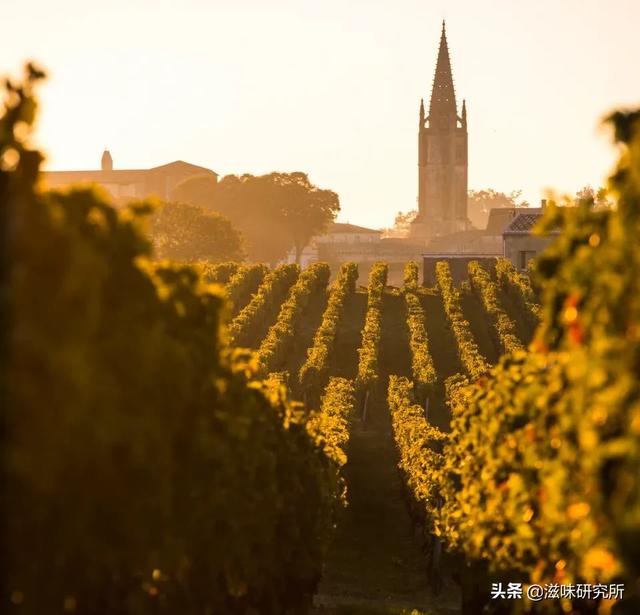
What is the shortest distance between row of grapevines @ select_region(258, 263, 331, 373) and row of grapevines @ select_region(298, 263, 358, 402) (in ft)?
3.69

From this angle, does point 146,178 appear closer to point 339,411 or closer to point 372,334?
point 372,334

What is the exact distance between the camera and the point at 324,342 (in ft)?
183

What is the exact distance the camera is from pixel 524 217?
9400cm

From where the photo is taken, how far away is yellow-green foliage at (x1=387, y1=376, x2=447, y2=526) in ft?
90.2

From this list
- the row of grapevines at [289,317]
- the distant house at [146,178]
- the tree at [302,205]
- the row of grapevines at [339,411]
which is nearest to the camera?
the row of grapevines at [339,411]

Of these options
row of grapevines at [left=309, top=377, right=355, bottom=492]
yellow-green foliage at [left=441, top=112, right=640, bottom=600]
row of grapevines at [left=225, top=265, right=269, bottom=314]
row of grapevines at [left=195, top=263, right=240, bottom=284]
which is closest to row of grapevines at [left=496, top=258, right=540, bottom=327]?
row of grapevines at [left=225, top=265, right=269, bottom=314]

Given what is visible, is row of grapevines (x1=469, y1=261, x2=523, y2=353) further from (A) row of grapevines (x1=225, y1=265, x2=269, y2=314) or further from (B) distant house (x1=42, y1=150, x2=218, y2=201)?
(B) distant house (x1=42, y1=150, x2=218, y2=201)

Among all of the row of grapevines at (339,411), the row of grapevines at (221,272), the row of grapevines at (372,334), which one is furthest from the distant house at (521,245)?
the row of grapevines at (339,411)

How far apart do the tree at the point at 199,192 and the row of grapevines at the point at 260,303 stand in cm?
6733

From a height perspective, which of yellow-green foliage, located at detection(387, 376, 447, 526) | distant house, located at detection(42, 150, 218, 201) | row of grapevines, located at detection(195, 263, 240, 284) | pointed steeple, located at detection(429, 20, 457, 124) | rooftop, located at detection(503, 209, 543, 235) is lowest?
yellow-green foliage, located at detection(387, 376, 447, 526)

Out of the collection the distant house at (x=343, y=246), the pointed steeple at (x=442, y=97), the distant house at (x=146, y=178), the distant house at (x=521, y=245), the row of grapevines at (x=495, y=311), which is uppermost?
the pointed steeple at (x=442, y=97)

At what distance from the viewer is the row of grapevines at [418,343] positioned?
47.8 metres

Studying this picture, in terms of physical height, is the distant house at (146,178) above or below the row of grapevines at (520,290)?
above

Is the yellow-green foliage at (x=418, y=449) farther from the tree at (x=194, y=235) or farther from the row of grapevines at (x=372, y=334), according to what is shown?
the tree at (x=194, y=235)
